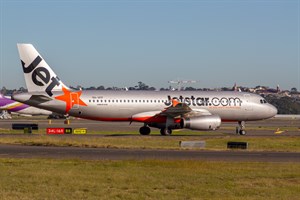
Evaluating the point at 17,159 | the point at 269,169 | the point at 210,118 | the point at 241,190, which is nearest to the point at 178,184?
the point at 241,190

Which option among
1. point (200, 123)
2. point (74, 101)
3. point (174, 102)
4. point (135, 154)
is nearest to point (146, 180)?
point (135, 154)

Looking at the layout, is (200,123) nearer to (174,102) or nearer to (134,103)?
(174,102)

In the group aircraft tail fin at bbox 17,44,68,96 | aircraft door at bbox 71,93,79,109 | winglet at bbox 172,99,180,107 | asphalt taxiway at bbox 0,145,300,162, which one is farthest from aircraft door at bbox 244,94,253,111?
asphalt taxiway at bbox 0,145,300,162

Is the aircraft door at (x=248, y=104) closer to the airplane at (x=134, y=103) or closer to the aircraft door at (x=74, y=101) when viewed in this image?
the airplane at (x=134, y=103)

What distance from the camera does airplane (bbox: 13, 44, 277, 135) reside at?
2228 inches

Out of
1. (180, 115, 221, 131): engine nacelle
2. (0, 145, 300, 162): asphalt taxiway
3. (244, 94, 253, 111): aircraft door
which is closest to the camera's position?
(0, 145, 300, 162): asphalt taxiway

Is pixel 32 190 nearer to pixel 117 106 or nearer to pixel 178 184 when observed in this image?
pixel 178 184

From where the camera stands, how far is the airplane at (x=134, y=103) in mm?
56594

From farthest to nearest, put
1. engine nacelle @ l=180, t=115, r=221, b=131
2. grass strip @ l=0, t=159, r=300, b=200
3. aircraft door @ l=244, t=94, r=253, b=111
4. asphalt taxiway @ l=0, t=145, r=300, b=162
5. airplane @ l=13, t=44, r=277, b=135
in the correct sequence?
aircraft door @ l=244, t=94, r=253, b=111 → engine nacelle @ l=180, t=115, r=221, b=131 → airplane @ l=13, t=44, r=277, b=135 → asphalt taxiway @ l=0, t=145, r=300, b=162 → grass strip @ l=0, t=159, r=300, b=200

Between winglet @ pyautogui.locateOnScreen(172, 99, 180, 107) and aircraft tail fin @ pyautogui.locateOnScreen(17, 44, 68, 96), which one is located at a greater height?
aircraft tail fin @ pyautogui.locateOnScreen(17, 44, 68, 96)

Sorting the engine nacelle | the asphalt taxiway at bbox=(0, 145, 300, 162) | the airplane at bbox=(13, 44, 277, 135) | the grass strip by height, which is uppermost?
the airplane at bbox=(13, 44, 277, 135)

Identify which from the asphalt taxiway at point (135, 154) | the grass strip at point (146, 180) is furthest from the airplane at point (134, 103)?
the grass strip at point (146, 180)

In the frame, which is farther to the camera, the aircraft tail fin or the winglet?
the winglet

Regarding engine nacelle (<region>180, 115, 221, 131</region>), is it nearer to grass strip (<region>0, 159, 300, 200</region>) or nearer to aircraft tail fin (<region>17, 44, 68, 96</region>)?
aircraft tail fin (<region>17, 44, 68, 96</region>)
